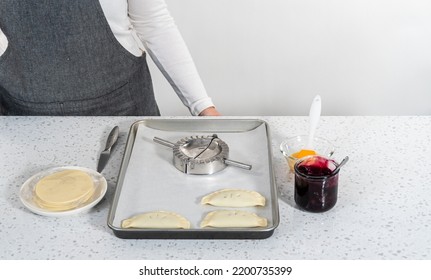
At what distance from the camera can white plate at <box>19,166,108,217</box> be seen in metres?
1.14

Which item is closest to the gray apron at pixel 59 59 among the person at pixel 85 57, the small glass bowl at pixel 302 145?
the person at pixel 85 57

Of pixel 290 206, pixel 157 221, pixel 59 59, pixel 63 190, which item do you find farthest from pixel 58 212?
pixel 59 59

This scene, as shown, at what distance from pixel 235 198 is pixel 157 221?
0.53 feet

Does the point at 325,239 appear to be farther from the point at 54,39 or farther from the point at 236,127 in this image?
the point at 54,39

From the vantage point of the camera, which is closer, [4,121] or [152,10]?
[4,121]

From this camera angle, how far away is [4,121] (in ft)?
4.97

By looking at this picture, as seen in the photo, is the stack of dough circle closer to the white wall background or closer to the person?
the person

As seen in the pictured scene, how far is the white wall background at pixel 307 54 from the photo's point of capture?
2.66 meters

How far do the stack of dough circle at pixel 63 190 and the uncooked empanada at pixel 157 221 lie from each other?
124 mm

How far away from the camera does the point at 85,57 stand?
5.58 feet

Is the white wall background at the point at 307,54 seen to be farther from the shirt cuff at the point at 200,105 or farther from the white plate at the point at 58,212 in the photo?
the white plate at the point at 58,212

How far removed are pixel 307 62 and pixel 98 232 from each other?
1870 mm

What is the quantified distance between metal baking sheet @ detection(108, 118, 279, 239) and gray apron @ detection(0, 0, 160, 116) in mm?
375
